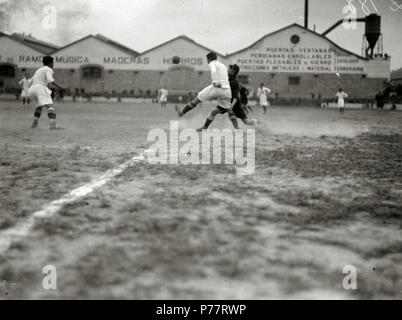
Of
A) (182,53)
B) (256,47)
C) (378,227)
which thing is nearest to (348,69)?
(256,47)

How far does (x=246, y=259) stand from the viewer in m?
2.42

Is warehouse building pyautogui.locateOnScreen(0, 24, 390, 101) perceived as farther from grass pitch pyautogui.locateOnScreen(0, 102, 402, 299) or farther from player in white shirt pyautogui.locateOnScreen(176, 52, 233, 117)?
grass pitch pyautogui.locateOnScreen(0, 102, 402, 299)

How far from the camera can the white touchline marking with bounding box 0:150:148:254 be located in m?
2.75

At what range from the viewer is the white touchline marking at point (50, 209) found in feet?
9.02

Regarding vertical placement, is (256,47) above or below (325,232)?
above

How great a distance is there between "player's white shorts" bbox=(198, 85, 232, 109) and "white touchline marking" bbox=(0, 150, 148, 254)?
17.2 ft

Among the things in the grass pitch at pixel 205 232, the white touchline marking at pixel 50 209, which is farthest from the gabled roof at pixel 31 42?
the white touchline marking at pixel 50 209

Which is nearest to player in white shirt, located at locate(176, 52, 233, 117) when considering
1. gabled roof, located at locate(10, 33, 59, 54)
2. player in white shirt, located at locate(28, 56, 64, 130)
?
player in white shirt, located at locate(28, 56, 64, 130)

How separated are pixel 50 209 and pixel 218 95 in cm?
724

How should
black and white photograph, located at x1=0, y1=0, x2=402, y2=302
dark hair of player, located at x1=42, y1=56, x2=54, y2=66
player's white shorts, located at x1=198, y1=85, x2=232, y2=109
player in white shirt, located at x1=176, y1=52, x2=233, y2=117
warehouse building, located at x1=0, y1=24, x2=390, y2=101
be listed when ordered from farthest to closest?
warehouse building, located at x1=0, y1=24, x2=390, y2=101 < dark hair of player, located at x1=42, y1=56, x2=54, y2=66 < player's white shorts, located at x1=198, y1=85, x2=232, y2=109 < player in white shirt, located at x1=176, y1=52, x2=233, y2=117 < black and white photograph, located at x1=0, y1=0, x2=402, y2=302

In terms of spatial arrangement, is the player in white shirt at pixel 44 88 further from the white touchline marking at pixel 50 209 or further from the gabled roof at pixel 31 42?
the gabled roof at pixel 31 42
